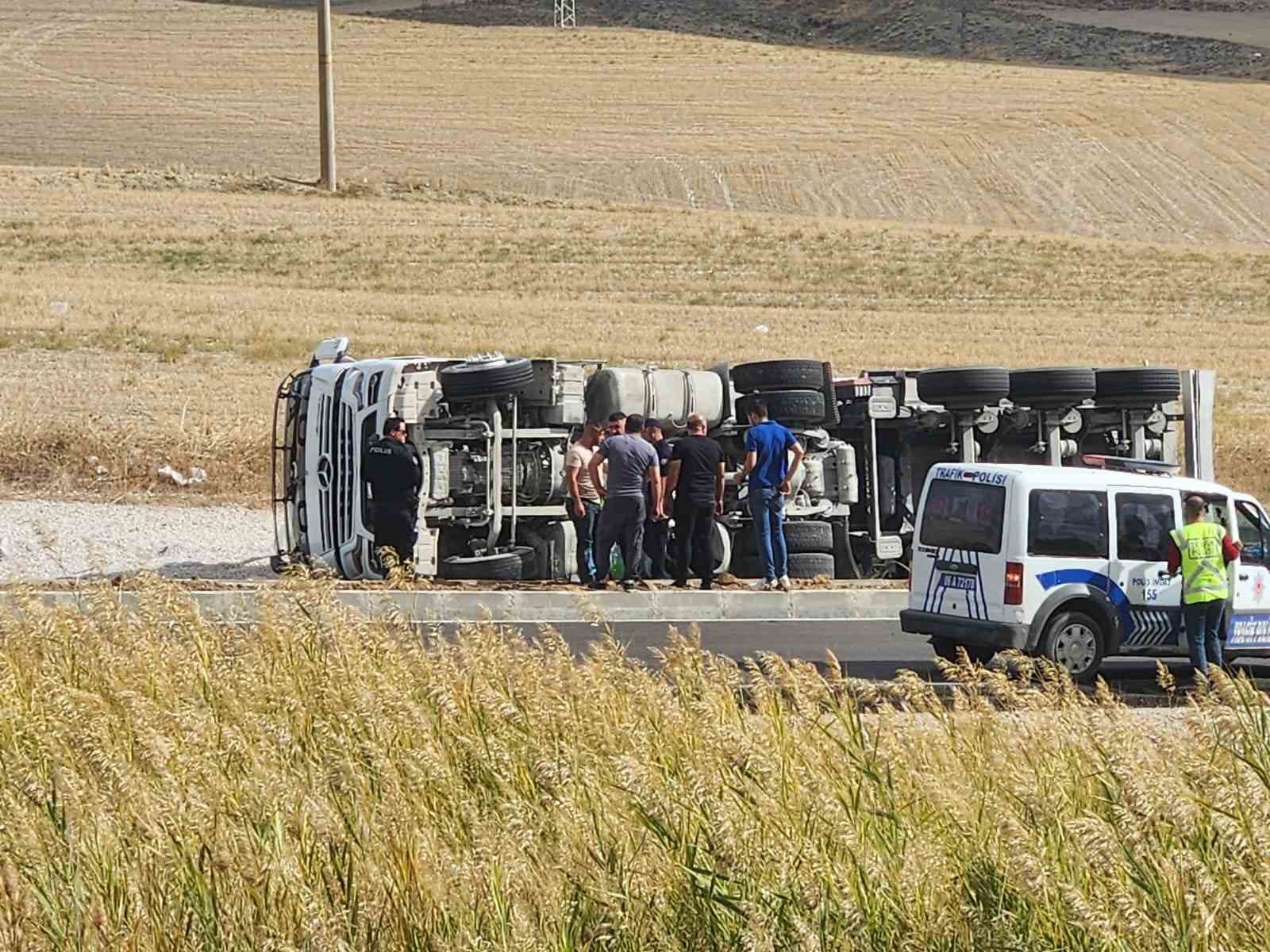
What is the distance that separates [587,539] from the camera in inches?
648

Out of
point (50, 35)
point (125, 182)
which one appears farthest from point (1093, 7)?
point (125, 182)

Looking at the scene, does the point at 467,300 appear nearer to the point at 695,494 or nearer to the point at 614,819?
the point at 695,494

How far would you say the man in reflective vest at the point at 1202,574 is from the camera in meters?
12.4

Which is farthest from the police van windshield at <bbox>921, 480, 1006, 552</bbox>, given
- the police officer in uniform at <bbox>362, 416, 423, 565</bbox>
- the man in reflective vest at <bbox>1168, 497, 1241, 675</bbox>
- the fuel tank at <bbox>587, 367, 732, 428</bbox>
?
the police officer in uniform at <bbox>362, 416, 423, 565</bbox>

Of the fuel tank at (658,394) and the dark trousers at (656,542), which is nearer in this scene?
the dark trousers at (656,542)

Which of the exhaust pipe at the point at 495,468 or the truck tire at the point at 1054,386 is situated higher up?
the truck tire at the point at 1054,386

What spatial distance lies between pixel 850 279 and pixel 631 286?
5578 mm

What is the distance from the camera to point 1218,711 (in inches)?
237

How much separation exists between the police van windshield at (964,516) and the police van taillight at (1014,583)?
0.18 meters

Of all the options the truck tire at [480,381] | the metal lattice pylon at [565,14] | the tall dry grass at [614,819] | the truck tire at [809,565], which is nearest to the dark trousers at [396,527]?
the truck tire at [480,381]

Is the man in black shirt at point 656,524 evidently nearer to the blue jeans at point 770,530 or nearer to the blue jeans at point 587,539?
the blue jeans at point 587,539

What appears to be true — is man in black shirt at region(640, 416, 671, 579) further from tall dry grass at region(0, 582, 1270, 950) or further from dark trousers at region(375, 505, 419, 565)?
tall dry grass at region(0, 582, 1270, 950)

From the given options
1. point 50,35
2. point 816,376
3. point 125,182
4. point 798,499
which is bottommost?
point 798,499

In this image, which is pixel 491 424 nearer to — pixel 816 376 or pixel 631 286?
pixel 816 376
